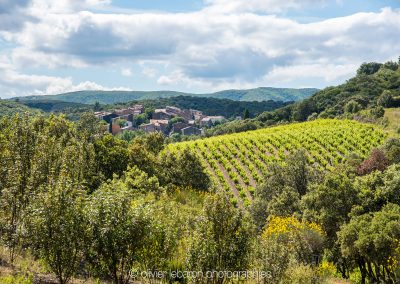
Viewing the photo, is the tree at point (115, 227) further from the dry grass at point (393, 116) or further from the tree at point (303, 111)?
the tree at point (303, 111)

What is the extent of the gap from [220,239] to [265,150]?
5782cm

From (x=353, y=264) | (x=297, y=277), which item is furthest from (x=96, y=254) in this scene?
(x=353, y=264)

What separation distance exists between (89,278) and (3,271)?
10.3 feet

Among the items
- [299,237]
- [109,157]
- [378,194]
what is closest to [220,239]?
[299,237]

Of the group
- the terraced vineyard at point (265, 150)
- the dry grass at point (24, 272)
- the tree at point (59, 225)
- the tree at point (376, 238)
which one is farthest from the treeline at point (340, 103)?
the tree at point (59, 225)

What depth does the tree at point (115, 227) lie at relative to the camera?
40.4 feet

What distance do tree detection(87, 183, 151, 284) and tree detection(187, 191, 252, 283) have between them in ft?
5.87

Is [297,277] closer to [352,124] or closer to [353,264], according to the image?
[353,264]

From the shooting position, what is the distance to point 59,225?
12078 millimetres

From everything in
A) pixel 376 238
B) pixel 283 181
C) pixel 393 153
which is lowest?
pixel 283 181

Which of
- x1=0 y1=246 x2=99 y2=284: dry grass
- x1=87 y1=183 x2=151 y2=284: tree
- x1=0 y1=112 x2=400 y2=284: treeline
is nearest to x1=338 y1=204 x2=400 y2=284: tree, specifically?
x1=0 y1=112 x2=400 y2=284: treeline

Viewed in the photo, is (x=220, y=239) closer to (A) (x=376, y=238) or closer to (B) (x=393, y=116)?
(A) (x=376, y=238)

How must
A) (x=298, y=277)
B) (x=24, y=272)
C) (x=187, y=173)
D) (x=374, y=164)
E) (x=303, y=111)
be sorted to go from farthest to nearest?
(x=303, y=111) → (x=187, y=173) → (x=374, y=164) → (x=298, y=277) → (x=24, y=272)

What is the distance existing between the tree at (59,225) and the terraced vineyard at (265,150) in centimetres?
4312
